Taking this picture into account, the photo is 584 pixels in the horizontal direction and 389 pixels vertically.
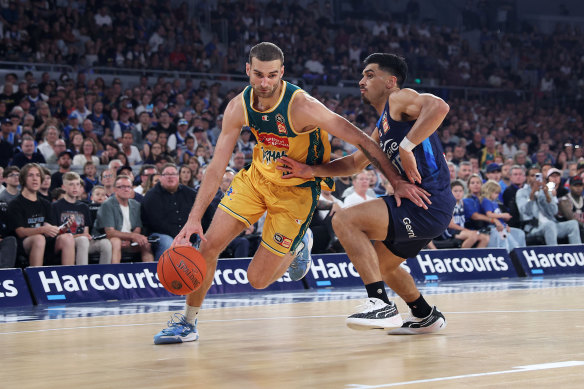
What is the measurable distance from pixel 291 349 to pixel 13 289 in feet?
16.1

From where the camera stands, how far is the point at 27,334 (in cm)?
627

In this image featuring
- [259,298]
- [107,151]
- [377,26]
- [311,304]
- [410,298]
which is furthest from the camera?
[377,26]

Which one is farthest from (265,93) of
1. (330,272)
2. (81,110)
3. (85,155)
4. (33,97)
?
(33,97)

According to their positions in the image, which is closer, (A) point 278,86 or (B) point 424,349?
(B) point 424,349

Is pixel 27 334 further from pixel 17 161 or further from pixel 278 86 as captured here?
pixel 17 161

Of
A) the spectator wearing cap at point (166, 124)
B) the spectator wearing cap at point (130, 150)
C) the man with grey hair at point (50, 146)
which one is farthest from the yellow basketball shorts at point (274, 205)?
the spectator wearing cap at point (166, 124)

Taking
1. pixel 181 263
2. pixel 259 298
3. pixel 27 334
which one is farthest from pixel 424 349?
pixel 259 298

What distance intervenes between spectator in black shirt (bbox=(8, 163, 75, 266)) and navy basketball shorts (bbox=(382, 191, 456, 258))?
5.17 m

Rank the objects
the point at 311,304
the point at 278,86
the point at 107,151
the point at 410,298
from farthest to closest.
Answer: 1. the point at 107,151
2. the point at 311,304
3. the point at 410,298
4. the point at 278,86

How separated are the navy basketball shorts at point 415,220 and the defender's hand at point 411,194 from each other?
0.06 m

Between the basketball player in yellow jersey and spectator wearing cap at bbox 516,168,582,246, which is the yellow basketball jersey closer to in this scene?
the basketball player in yellow jersey

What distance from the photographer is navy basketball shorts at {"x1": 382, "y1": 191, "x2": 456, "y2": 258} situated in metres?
5.47

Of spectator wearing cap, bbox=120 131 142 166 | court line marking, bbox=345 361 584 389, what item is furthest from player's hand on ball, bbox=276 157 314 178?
spectator wearing cap, bbox=120 131 142 166

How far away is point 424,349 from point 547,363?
0.94 meters
